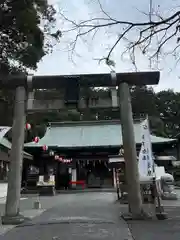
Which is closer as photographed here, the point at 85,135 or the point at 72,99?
the point at 72,99

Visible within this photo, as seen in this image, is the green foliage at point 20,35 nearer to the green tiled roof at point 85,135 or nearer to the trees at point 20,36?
the trees at point 20,36

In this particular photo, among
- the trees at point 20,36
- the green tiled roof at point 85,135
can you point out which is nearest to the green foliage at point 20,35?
the trees at point 20,36

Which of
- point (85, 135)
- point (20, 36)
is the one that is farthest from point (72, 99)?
point (85, 135)

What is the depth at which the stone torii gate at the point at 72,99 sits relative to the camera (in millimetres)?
9837

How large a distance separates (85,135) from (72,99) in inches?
847

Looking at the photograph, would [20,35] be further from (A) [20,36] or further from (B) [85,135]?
(B) [85,135]

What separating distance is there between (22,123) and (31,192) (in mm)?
17466

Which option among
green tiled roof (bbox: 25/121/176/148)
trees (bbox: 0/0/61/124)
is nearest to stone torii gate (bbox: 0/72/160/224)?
trees (bbox: 0/0/61/124)

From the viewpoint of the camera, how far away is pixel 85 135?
3197 centimetres

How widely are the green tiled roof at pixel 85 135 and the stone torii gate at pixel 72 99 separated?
59.6ft

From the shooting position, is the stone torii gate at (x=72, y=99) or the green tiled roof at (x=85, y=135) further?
the green tiled roof at (x=85, y=135)

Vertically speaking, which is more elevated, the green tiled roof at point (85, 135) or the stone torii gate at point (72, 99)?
the green tiled roof at point (85, 135)

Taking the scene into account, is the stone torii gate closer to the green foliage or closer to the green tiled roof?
the green foliage

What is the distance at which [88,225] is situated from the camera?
8.25 metres
